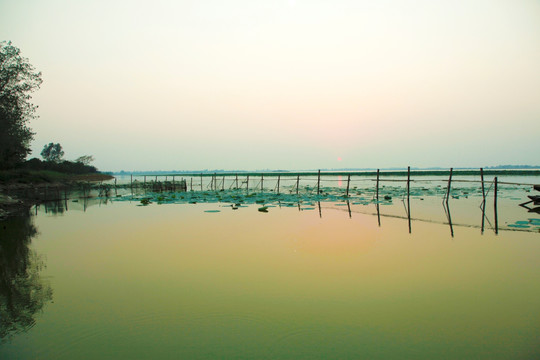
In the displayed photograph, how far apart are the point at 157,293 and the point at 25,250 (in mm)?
6418

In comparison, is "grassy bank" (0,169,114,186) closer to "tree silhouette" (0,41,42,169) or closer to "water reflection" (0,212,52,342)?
"tree silhouette" (0,41,42,169)

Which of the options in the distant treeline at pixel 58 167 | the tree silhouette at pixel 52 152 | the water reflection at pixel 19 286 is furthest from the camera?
the tree silhouette at pixel 52 152

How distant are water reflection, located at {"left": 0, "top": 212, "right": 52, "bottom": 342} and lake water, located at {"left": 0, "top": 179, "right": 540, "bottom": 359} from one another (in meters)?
0.04

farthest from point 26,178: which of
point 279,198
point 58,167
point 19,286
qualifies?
point 19,286

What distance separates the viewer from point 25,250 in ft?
34.6

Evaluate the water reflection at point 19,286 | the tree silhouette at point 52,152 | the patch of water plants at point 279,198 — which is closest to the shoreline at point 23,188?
the patch of water plants at point 279,198

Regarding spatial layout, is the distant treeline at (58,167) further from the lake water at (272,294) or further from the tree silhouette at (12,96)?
the lake water at (272,294)

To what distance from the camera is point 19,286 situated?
23.4ft

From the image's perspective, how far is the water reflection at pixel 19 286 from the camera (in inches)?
214

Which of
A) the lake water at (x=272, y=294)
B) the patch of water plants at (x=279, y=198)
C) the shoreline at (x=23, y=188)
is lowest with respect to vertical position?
the lake water at (x=272, y=294)

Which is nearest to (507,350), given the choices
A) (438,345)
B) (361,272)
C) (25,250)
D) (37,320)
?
(438,345)

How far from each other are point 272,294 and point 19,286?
17.1 feet

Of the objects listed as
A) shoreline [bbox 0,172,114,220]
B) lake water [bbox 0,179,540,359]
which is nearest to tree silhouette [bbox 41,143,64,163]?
shoreline [bbox 0,172,114,220]

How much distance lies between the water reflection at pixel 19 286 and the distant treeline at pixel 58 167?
139ft
